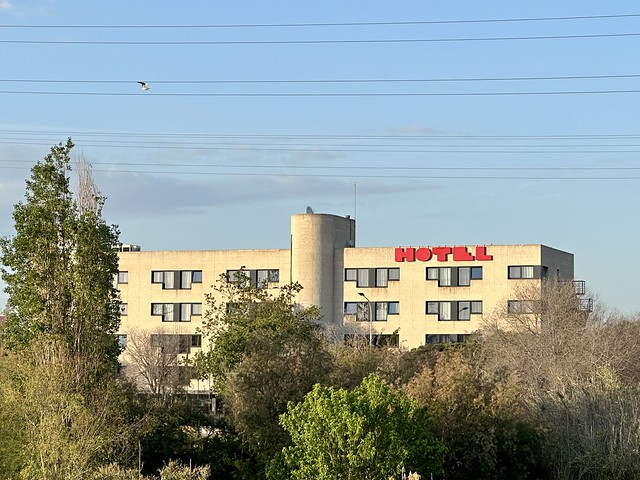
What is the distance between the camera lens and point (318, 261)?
104 meters

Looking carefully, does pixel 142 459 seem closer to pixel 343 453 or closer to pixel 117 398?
pixel 117 398

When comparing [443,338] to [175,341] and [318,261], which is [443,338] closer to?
[318,261]

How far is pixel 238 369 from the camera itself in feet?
170

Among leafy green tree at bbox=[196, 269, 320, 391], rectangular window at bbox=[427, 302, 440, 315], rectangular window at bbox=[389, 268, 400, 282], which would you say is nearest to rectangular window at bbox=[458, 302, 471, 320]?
rectangular window at bbox=[427, 302, 440, 315]

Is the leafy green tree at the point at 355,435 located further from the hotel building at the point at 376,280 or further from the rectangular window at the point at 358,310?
the rectangular window at the point at 358,310

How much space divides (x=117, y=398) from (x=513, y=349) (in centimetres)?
3242

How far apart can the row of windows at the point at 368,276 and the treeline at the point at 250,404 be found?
41.3 meters

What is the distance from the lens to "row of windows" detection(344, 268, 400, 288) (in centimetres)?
10500

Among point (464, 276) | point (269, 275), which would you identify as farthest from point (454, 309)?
point (269, 275)

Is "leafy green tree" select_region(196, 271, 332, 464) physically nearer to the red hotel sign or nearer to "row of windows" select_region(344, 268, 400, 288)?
the red hotel sign

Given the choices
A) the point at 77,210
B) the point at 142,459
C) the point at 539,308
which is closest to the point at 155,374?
the point at 539,308

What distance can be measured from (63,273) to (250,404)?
32.8 feet

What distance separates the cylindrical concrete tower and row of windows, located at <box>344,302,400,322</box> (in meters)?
1.54

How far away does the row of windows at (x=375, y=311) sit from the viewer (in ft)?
341
